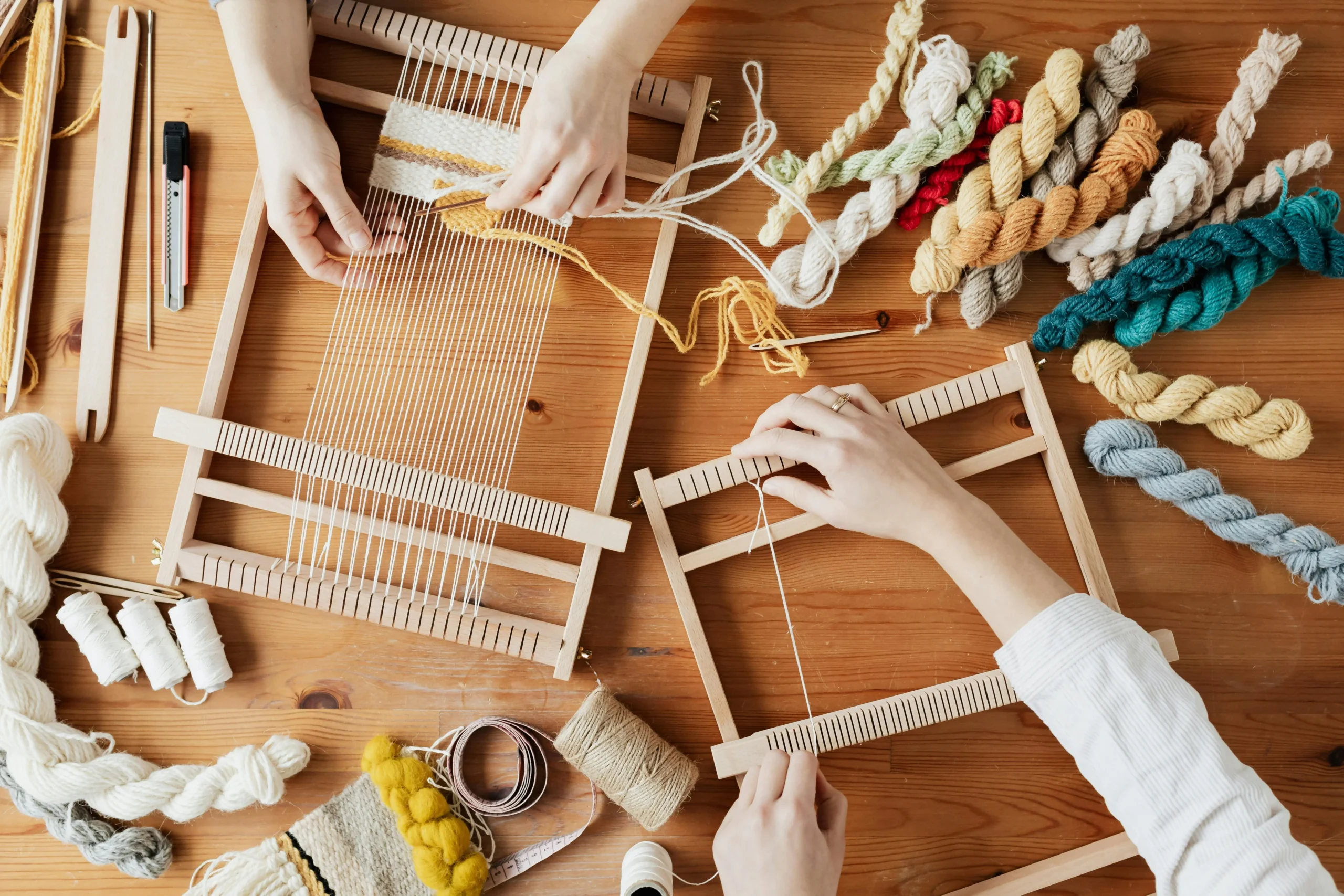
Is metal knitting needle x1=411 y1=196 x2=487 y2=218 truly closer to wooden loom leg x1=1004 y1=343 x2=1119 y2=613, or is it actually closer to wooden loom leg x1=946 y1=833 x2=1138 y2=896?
wooden loom leg x1=1004 y1=343 x2=1119 y2=613

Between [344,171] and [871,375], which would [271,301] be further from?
[871,375]

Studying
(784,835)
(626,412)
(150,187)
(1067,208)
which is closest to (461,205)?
(626,412)

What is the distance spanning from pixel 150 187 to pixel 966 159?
1.25 meters

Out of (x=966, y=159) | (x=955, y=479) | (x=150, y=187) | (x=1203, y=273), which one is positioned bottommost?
(x=955, y=479)

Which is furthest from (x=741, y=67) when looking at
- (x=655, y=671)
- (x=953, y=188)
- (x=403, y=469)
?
(x=655, y=671)

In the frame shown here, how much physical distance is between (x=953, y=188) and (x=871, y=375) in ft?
1.05

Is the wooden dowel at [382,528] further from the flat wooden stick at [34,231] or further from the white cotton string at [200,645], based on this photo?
the flat wooden stick at [34,231]

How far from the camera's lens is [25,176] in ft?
4.35

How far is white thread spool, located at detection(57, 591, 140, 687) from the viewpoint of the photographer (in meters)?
1.28

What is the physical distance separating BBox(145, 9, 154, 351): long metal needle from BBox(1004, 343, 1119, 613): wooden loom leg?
4.31 ft

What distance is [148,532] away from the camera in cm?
133

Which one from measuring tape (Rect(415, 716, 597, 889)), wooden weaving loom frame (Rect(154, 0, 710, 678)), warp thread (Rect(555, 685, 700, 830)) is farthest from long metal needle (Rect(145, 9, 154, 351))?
warp thread (Rect(555, 685, 700, 830))

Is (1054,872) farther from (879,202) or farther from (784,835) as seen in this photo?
(879,202)

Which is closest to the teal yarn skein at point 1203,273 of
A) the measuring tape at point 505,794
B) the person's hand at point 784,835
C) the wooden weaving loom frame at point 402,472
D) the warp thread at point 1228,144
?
the warp thread at point 1228,144
